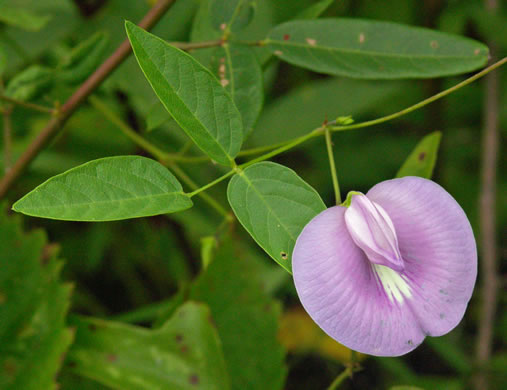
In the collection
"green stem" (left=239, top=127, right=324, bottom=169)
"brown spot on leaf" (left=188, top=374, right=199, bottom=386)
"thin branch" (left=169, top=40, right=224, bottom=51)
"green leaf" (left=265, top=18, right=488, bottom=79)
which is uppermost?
"green leaf" (left=265, top=18, right=488, bottom=79)

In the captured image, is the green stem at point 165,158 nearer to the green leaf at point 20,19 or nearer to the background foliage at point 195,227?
the background foliage at point 195,227

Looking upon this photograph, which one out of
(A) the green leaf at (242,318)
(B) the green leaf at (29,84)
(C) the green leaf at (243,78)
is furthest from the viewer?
(A) the green leaf at (242,318)

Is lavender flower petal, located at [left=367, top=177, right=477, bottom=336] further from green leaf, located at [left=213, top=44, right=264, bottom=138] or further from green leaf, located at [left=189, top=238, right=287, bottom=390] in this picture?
green leaf, located at [left=189, top=238, right=287, bottom=390]

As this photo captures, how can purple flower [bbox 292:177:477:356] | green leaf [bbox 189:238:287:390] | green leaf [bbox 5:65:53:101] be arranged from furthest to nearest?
green leaf [bbox 189:238:287:390] → green leaf [bbox 5:65:53:101] → purple flower [bbox 292:177:477:356]

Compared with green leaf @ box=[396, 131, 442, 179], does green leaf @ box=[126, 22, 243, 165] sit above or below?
above

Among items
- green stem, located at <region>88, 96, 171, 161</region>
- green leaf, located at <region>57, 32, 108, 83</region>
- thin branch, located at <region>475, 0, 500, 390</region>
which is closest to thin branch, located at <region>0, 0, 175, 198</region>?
green leaf, located at <region>57, 32, 108, 83</region>

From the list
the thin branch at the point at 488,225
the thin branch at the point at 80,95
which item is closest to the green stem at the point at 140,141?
the thin branch at the point at 80,95
